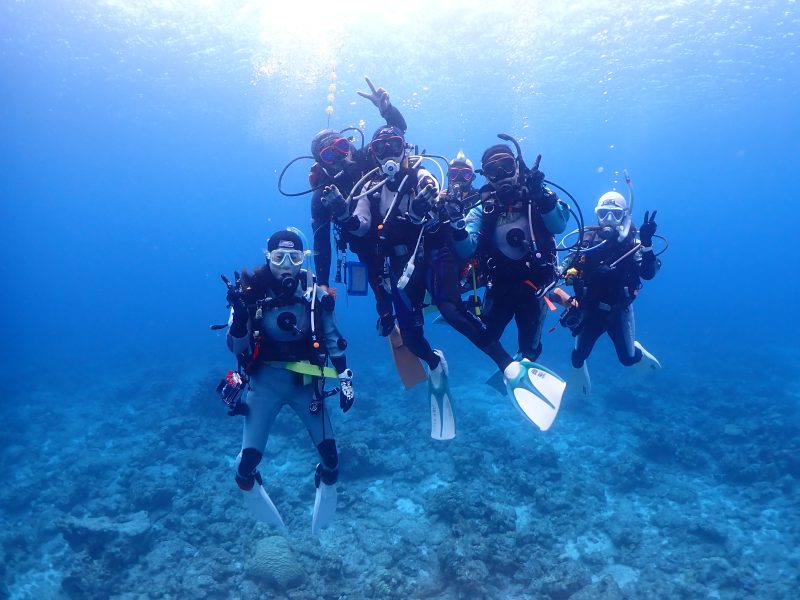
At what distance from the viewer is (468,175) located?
841 centimetres

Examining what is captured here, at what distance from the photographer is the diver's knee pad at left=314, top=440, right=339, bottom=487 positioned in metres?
6.73

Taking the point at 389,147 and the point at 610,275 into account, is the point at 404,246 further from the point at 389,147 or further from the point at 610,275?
the point at 610,275

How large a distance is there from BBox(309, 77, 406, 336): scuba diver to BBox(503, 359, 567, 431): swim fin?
2201mm

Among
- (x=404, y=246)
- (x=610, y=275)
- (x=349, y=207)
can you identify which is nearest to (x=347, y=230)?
(x=349, y=207)

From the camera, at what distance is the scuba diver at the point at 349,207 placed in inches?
246

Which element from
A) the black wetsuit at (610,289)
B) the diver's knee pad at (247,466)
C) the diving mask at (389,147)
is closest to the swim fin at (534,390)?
the black wetsuit at (610,289)

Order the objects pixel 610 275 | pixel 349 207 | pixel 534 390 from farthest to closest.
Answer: pixel 610 275, pixel 349 207, pixel 534 390

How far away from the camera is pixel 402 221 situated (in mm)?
6309

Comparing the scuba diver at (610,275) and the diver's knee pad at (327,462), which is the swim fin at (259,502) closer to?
the diver's knee pad at (327,462)

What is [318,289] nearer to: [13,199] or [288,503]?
[288,503]

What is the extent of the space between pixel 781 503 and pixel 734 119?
148ft

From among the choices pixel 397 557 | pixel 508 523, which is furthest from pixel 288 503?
pixel 508 523

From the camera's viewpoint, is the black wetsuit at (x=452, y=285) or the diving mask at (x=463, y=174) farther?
the diving mask at (x=463, y=174)

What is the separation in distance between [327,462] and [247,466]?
3.71 feet
